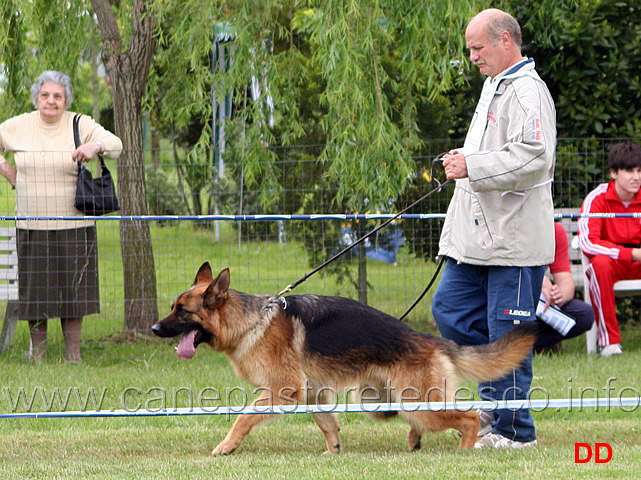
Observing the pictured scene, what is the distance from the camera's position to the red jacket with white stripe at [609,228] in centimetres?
780

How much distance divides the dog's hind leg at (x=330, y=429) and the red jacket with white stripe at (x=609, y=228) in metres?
3.84

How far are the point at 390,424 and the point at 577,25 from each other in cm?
503

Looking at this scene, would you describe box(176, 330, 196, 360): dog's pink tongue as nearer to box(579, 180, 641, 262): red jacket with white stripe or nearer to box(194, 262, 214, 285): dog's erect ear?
box(194, 262, 214, 285): dog's erect ear

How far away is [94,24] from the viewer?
30.7ft

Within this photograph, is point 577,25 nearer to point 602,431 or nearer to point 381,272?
point 381,272

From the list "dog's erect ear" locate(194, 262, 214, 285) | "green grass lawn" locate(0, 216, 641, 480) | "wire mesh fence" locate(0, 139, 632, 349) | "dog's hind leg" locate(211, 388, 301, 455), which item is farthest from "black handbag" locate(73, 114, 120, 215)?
"dog's hind leg" locate(211, 388, 301, 455)

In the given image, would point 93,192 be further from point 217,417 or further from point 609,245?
point 609,245

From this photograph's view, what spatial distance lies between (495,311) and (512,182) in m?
0.71

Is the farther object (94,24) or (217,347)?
(94,24)

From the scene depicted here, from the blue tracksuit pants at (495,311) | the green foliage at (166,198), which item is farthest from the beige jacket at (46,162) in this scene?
the blue tracksuit pants at (495,311)

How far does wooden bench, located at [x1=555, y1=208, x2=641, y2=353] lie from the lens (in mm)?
7898

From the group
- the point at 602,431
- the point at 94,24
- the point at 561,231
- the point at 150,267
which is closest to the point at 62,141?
the point at 150,267

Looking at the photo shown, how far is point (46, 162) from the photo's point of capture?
7.21 metres

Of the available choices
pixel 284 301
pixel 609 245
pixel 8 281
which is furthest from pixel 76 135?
pixel 609 245
